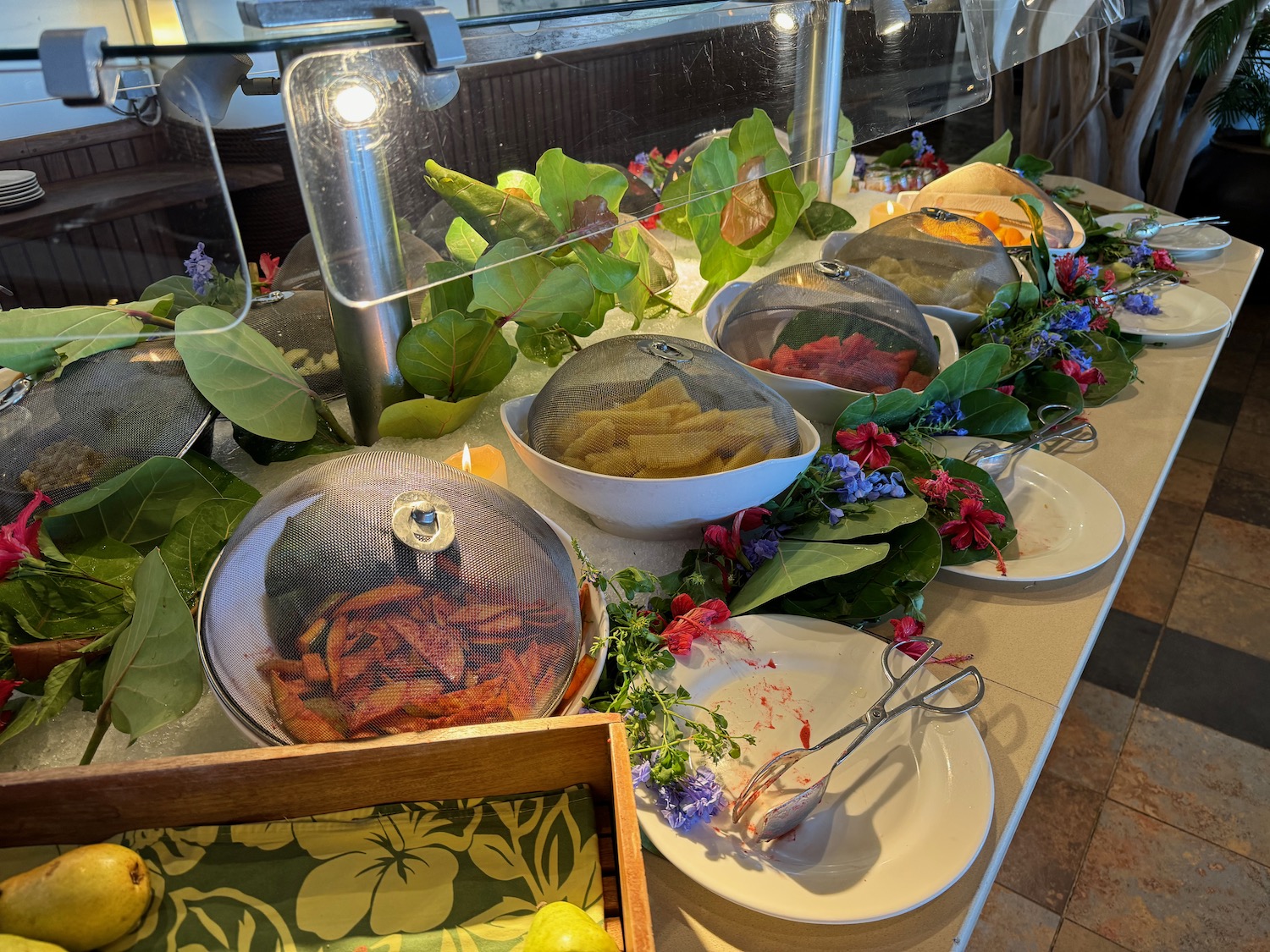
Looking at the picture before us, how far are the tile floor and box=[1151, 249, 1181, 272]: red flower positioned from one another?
0.62m

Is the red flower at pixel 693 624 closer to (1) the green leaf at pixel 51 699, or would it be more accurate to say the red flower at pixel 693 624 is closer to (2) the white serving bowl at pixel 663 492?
(2) the white serving bowl at pixel 663 492

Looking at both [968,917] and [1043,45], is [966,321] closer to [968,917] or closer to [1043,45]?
[1043,45]

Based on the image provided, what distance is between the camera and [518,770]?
44cm

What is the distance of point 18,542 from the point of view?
→ 0.50m

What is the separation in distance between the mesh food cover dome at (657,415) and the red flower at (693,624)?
0.09 meters

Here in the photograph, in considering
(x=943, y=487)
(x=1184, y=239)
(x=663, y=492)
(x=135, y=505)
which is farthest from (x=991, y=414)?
(x=1184, y=239)

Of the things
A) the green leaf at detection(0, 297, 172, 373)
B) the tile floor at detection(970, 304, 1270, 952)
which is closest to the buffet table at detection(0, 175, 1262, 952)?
the green leaf at detection(0, 297, 172, 373)

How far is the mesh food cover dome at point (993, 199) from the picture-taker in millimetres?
1141

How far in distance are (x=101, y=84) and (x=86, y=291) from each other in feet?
0.38

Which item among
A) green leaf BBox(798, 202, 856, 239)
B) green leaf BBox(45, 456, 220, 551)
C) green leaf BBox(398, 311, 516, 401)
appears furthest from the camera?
green leaf BBox(798, 202, 856, 239)

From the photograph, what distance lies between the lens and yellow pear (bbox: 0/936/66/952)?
1.15 ft

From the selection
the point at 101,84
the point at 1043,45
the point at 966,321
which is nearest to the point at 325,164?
the point at 101,84

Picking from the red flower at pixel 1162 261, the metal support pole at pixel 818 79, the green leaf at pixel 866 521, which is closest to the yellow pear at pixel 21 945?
the green leaf at pixel 866 521

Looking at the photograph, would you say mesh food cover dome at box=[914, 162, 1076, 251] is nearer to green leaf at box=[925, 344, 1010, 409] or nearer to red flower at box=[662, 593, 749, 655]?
green leaf at box=[925, 344, 1010, 409]
